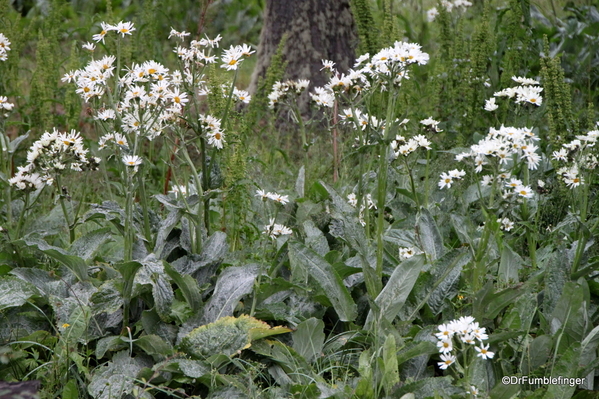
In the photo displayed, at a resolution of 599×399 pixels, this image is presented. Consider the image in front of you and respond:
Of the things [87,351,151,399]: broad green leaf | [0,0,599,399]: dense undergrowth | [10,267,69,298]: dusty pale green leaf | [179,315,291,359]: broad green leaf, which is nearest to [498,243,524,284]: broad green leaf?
[0,0,599,399]: dense undergrowth

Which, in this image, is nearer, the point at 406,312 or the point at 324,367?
the point at 324,367

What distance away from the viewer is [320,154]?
4762 mm

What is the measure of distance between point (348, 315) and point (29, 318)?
118 cm

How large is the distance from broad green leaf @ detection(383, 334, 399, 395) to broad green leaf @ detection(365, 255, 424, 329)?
0.18m

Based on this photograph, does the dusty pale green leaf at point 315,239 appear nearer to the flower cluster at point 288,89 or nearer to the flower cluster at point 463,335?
the flower cluster at point 288,89

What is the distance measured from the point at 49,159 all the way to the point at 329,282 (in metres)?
1.21

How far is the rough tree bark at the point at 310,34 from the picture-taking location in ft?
18.5

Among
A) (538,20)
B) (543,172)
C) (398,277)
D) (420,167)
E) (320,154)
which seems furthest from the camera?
(538,20)

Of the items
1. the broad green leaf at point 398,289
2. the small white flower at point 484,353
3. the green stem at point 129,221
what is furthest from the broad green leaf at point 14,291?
the small white flower at point 484,353

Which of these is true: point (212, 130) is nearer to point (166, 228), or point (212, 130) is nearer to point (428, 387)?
point (166, 228)

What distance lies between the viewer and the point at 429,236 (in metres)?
2.81

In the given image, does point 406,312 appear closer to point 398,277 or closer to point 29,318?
point 398,277

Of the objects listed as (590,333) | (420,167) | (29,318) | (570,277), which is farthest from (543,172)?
(29,318)

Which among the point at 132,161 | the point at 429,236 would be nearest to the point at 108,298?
the point at 132,161
